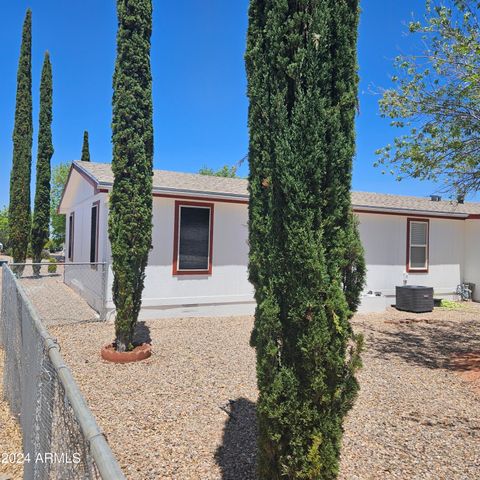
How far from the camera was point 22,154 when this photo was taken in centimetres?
1848

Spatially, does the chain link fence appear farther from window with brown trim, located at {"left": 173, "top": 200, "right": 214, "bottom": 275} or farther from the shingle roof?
the shingle roof

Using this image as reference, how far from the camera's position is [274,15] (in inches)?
101

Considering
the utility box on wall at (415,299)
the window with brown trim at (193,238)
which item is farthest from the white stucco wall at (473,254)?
the window with brown trim at (193,238)

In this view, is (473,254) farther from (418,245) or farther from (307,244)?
(307,244)

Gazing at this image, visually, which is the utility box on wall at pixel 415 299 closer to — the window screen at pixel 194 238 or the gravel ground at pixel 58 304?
the window screen at pixel 194 238

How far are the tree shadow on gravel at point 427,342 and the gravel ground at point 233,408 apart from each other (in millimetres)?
41


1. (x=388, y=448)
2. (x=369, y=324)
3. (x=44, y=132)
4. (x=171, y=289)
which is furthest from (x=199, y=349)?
(x=44, y=132)

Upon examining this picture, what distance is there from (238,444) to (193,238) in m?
6.26

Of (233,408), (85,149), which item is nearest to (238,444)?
(233,408)

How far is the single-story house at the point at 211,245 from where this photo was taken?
901 centimetres

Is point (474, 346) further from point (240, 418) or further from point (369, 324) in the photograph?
point (240, 418)

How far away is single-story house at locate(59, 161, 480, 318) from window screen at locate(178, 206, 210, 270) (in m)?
0.02

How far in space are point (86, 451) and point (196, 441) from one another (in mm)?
2587

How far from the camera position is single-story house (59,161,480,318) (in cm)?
901
